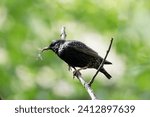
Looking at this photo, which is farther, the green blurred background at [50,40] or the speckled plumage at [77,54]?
the green blurred background at [50,40]

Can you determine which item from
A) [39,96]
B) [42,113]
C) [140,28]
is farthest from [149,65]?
[42,113]

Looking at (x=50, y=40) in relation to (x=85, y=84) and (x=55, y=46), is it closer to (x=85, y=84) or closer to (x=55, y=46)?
(x=55, y=46)

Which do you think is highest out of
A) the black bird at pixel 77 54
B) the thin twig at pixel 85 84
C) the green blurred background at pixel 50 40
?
the green blurred background at pixel 50 40

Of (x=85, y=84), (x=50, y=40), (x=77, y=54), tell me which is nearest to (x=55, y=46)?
(x=77, y=54)

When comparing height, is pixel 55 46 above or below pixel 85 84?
above

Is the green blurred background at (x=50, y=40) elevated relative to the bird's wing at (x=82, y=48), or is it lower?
elevated

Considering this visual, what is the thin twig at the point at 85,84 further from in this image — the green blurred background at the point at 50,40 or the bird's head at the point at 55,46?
the green blurred background at the point at 50,40

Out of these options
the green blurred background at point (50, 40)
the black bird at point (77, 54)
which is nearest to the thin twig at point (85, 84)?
the black bird at point (77, 54)
